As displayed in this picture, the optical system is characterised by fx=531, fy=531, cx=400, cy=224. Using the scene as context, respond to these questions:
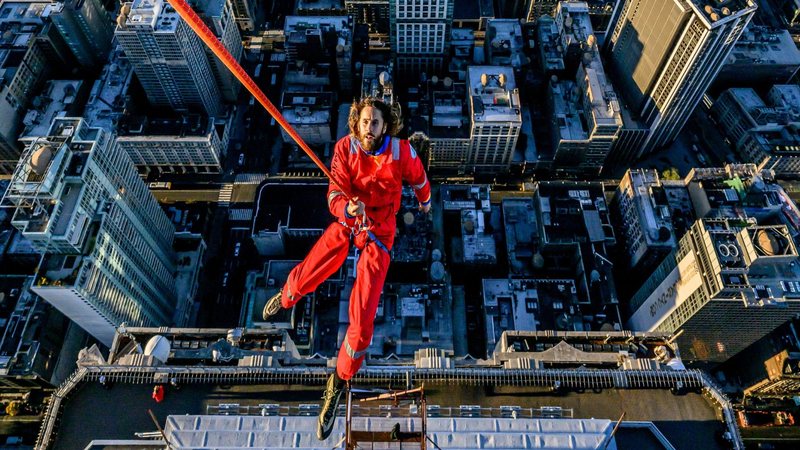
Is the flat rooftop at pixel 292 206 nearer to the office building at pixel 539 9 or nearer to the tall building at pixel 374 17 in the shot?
the tall building at pixel 374 17

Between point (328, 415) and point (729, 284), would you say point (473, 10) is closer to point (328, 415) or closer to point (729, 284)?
point (729, 284)

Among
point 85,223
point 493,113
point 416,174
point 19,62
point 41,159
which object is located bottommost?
point 416,174

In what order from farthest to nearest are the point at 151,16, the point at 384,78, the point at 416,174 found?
the point at 384,78
the point at 151,16
the point at 416,174

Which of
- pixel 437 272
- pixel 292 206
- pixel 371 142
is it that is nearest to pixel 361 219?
pixel 371 142

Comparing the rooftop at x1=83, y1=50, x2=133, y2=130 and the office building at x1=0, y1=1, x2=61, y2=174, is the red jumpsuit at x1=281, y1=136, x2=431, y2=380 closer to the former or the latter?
the rooftop at x1=83, y1=50, x2=133, y2=130

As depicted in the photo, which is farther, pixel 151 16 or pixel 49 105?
pixel 49 105

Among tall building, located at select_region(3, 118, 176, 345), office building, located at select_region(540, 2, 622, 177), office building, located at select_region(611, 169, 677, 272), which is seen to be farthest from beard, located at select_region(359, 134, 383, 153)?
office building, located at select_region(540, 2, 622, 177)
